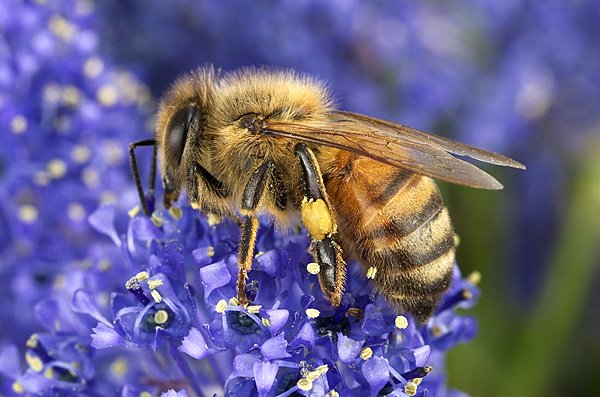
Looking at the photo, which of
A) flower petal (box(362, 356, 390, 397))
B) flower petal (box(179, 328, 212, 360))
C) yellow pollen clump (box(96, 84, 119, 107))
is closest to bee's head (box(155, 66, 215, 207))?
flower petal (box(179, 328, 212, 360))

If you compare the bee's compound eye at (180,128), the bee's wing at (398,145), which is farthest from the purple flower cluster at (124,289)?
the bee's wing at (398,145)

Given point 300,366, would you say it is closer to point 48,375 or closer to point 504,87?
point 48,375

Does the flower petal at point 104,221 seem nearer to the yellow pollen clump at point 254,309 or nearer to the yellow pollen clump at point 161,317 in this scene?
the yellow pollen clump at point 161,317

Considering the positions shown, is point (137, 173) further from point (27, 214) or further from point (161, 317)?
point (27, 214)

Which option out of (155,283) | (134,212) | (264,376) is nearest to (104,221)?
(134,212)

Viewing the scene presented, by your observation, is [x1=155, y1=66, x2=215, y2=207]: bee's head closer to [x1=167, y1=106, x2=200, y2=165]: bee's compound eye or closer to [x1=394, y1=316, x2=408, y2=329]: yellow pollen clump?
[x1=167, y1=106, x2=200, y2=165]: bee's compound eye

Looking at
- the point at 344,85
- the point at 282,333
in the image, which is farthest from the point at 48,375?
the point at 344,85
